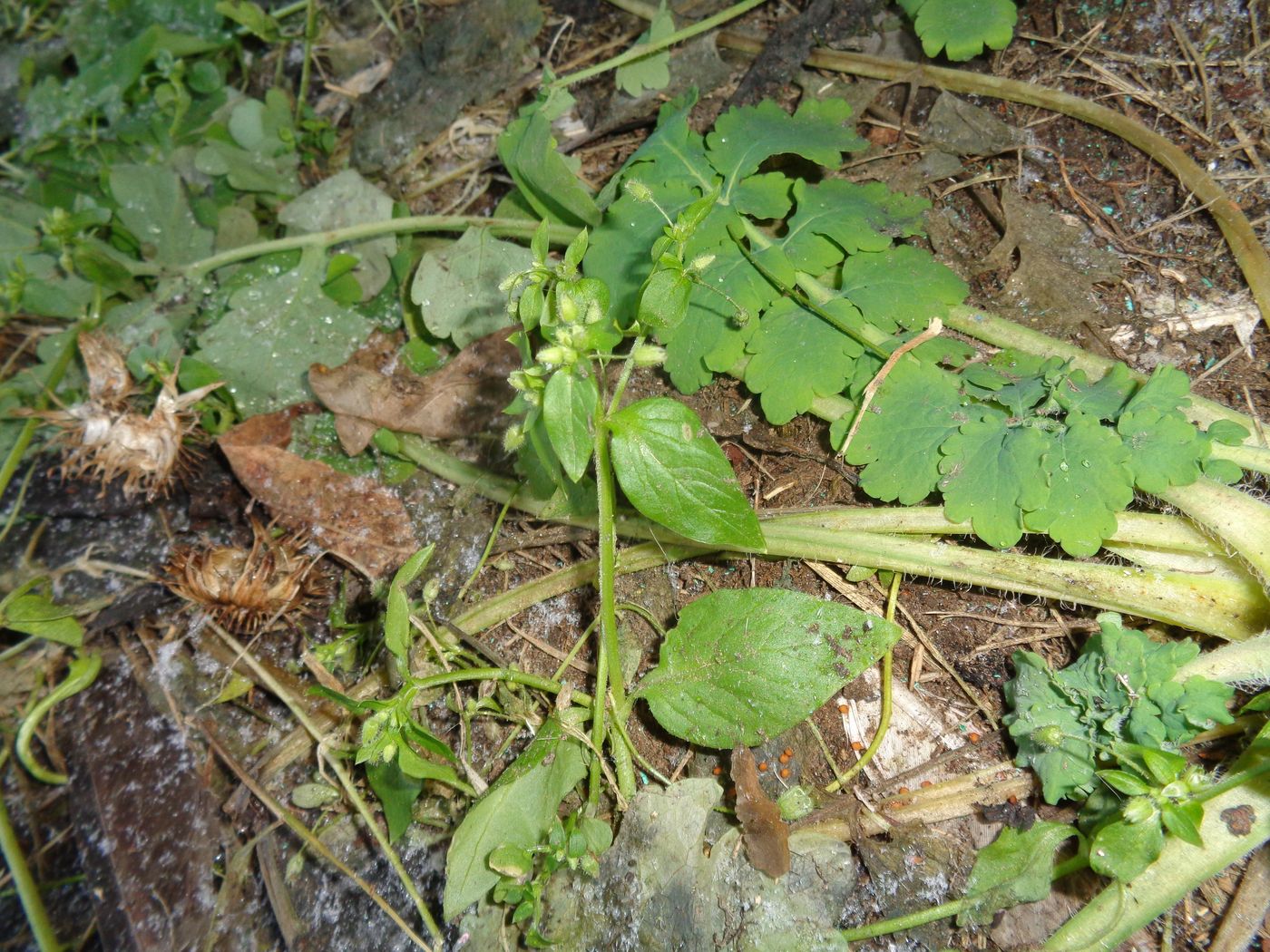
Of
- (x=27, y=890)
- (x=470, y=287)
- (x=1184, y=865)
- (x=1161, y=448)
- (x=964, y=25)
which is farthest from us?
(x=470, y=287)

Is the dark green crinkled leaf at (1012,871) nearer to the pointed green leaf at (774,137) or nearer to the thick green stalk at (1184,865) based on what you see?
the thick green stalk at (1184,865)

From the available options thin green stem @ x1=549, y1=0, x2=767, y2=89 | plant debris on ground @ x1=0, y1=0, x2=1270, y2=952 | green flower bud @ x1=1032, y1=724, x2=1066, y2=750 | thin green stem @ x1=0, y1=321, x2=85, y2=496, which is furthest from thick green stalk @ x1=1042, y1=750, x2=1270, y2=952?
thin green stem @ x1=0, y1=321, x2=85, y2=496

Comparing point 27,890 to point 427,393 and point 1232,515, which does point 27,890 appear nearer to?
point 427,393

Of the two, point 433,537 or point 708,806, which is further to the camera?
point 433,537

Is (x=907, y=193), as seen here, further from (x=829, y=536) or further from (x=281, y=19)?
(x=281, y=19)

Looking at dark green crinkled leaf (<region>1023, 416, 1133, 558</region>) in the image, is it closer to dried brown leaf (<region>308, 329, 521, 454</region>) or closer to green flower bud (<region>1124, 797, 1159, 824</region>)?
green flower bud (<region>1124, 797, 1159, 824</region>)

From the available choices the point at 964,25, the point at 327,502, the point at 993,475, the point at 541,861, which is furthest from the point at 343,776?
the point at 964,25

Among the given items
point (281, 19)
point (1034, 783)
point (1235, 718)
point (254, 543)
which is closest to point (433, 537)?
point (254, 543)
